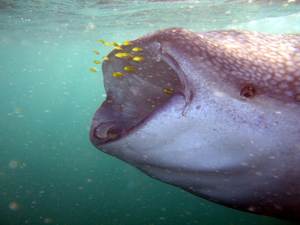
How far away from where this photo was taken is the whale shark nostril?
2.48 metres

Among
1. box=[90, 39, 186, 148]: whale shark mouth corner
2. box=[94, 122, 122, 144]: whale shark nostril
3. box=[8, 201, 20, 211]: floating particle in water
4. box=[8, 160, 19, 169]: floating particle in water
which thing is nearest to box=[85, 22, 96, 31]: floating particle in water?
box=[8, 160, 19, 169]: floating particle in water

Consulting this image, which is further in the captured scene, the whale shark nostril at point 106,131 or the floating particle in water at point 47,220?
the floating particle in water at point 47,220

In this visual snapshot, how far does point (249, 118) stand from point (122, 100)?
4.52 feet

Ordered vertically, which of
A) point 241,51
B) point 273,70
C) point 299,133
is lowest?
point 299,133

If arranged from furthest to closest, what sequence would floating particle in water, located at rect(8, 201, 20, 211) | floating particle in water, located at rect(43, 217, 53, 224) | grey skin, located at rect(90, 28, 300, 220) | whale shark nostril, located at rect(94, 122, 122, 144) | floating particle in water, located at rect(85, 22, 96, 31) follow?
1. floating particle in water, located at rect(85, 22, 96, 31)
2. floating particle in water, located at rect(8, 201, 20, 211)
3. floating particle in water, located at rect(43, 217, 53, 224)
4. whale shark nostril, located at rect(94, 122, 122, 144)
5. grey skin, located at rect(90, 28, 300, 220)

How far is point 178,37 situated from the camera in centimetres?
187

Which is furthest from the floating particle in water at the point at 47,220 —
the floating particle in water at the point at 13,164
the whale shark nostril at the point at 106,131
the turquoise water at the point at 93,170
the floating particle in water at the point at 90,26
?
the floating particle in water at the point at 90,26

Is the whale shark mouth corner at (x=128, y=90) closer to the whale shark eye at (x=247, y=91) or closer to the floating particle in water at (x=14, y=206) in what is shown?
the whale shark eye at (x=247, y=91)

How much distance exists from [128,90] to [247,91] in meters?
1.35

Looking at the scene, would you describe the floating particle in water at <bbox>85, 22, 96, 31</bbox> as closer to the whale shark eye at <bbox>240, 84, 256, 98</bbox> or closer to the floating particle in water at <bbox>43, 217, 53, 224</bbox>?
the floating particle in water at <bbox>43, 217, 53, 224</bbox>

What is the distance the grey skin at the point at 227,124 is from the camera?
6.01 ft

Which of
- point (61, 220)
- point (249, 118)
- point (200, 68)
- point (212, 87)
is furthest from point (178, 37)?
point (61, 220)

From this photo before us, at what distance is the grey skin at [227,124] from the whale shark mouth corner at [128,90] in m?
0.08

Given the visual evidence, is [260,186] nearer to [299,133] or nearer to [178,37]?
[299,133]
